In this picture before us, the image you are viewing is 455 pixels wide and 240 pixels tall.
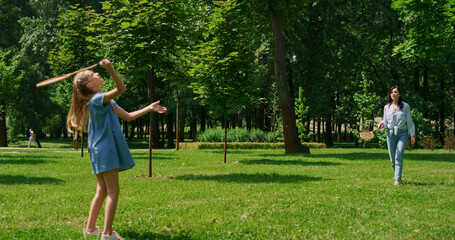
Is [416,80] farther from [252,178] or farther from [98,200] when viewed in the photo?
[98,200]

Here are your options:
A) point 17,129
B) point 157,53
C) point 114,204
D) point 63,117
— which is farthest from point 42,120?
point 114,204

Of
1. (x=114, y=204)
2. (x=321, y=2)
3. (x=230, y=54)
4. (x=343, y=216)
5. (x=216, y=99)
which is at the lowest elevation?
(x=343, y=216)

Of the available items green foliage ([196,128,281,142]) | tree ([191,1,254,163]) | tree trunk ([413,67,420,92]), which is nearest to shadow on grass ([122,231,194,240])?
tree ([191,1,254,163])

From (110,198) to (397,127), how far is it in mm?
7515

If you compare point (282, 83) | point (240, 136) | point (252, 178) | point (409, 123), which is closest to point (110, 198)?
point (252, 178)

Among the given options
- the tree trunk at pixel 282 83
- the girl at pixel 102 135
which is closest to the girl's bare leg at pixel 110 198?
the girl at pixel 102 135

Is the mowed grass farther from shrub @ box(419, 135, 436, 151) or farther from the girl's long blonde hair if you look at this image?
shrub @ box(419, 135, 436, 151)

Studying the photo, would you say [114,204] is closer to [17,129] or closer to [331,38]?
[331,38]

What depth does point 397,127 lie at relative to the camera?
383 inches

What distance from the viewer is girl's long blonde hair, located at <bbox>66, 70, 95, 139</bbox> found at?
192 inches

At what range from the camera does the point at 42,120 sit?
39.4 metres

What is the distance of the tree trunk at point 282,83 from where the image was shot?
71.2ft

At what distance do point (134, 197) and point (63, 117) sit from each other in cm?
4809

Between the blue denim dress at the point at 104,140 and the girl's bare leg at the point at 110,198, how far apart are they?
117mm
